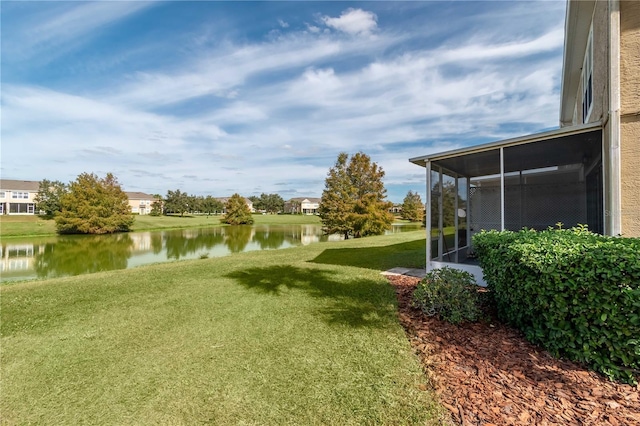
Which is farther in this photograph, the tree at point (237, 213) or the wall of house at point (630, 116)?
the tree at point (237, 213)

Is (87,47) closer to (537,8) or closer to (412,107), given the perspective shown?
(412,107)

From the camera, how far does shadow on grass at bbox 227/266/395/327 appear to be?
13.6ft

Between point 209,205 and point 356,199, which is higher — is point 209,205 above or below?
above

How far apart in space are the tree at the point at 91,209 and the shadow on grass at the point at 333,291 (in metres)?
29.7

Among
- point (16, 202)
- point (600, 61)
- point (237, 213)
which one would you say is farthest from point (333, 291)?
point (16, 202)

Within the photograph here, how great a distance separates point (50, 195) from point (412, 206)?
5229cm

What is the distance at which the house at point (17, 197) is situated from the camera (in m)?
46.4

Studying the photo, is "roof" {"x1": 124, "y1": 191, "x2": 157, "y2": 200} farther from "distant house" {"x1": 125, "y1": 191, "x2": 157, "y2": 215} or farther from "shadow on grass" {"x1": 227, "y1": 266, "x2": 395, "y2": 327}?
"shadow on grass" {"x1": 227, "y1": 266, "x2": 395, "y2": 327}

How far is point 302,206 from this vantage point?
95.4m

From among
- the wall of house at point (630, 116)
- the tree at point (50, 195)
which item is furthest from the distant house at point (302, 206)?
the wall of house at point (630, 116)

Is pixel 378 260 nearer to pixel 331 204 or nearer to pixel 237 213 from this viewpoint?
pixel 331 204

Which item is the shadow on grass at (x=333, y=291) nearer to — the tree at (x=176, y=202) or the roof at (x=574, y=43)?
the roof at (x=574, y=43)

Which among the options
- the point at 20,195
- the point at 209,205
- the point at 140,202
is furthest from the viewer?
the point at 140,202

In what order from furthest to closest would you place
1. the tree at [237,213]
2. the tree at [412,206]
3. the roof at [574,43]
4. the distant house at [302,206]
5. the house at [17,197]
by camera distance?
the distant house at [302,206]
the house at [17,197]
the tree at [237,213]
the tree at [412,206]
the roof at [574,43]
